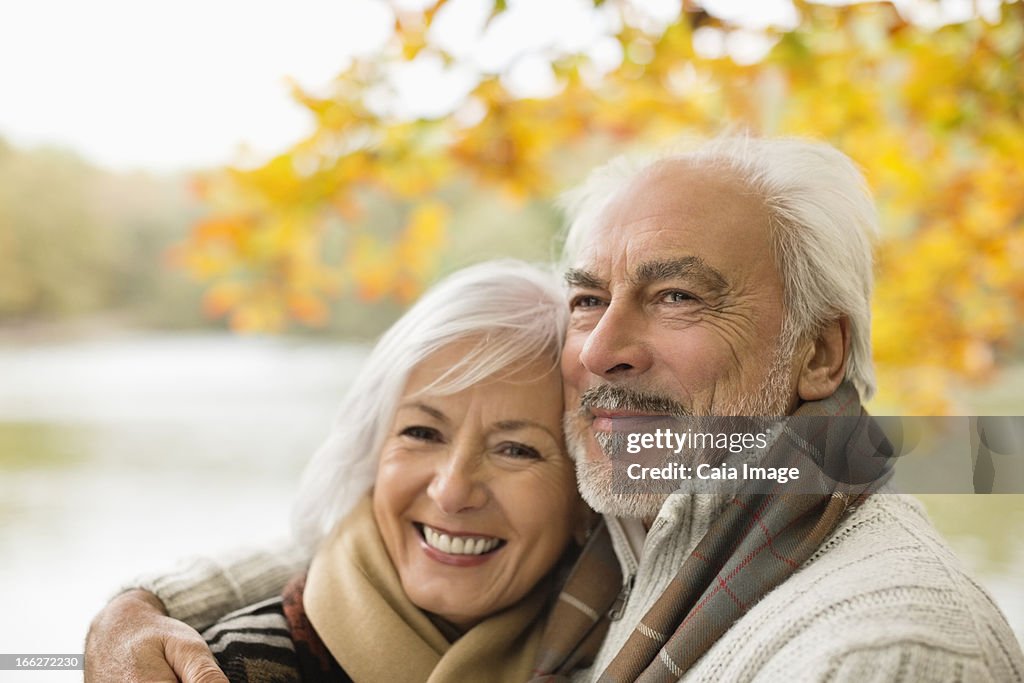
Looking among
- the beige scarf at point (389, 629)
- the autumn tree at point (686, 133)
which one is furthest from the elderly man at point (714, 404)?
the autumn tree at point (686, 133)

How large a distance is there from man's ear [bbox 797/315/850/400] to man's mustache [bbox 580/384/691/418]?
26 centimetres

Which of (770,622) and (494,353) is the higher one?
(494,353)

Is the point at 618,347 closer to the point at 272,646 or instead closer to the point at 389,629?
the point at 389,629

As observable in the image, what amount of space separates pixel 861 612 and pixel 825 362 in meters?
0.64

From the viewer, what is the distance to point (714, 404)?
5.49 ft

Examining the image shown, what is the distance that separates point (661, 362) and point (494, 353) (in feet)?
1.18

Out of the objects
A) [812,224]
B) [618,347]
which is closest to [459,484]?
[618,347]

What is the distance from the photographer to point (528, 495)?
5.95 ft

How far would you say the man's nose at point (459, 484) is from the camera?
1.77 m

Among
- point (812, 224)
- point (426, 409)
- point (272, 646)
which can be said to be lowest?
point (272, 646)

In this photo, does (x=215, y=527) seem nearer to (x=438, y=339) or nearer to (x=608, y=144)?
(x=438, y=339)

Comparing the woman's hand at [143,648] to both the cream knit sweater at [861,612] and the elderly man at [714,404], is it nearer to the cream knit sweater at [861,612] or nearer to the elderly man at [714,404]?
the elderly man at [714,404]

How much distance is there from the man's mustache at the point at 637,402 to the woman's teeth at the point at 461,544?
0.39m

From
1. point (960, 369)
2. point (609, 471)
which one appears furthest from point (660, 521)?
point (960, 369)
